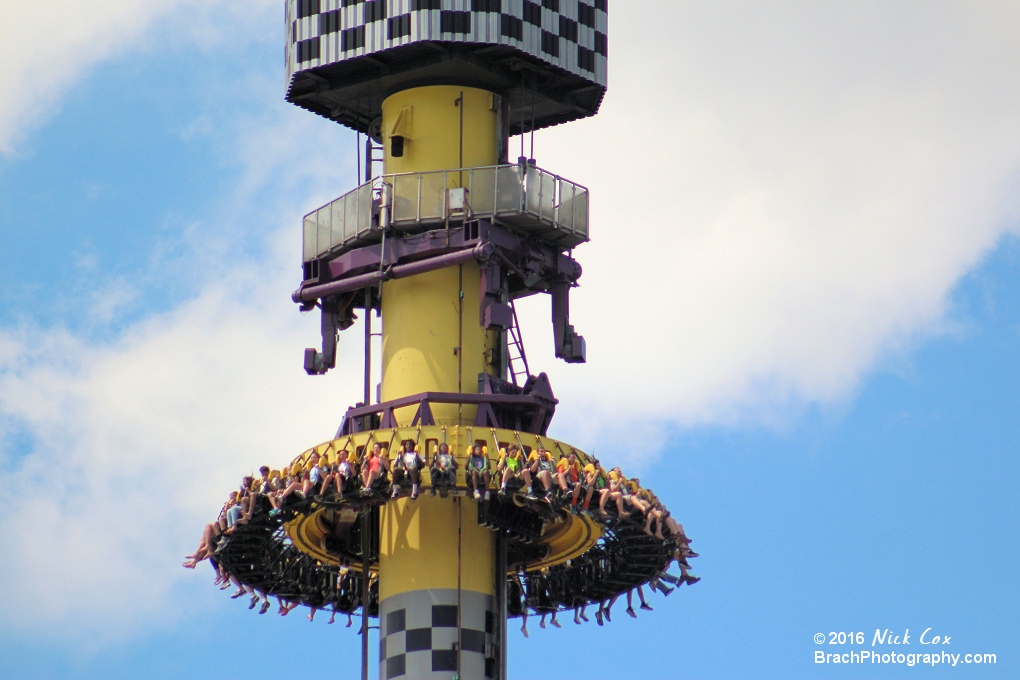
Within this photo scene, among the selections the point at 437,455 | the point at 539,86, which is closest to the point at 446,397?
the point at 437,455

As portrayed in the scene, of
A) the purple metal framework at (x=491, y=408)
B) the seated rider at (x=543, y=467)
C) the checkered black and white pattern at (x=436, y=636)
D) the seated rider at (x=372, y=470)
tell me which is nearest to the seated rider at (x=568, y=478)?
the seated rider at (x=543, y=467)

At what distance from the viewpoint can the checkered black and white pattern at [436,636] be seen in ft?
301

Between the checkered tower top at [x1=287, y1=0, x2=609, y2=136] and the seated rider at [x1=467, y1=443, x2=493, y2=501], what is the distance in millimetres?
14520

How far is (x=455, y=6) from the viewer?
317ft

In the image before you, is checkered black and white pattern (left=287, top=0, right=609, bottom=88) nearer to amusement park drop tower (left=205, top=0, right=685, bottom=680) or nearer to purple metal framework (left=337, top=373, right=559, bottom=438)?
amusement park drop tower (left=205, top=0, right=685, bottom=680)

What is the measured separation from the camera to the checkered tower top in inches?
3802

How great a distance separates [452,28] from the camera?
96.2 m

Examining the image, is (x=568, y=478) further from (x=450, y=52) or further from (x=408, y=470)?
(x=450, y=52)

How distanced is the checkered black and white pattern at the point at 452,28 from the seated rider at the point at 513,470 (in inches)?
581

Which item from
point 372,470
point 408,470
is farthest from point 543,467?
point 372,470

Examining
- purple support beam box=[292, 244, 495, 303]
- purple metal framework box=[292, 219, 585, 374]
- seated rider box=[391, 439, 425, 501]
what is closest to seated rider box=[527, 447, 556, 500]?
seated rider box=[391, 439, 425, 501]

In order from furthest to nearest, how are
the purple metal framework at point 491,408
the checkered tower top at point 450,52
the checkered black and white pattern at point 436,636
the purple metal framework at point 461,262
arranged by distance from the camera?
1. the checkered tower top at point 450,52
2. the purple metal framework at point 461,262
3. the purple metal framework at point 491,408
4. the checkered black and white pattern at point 436,636

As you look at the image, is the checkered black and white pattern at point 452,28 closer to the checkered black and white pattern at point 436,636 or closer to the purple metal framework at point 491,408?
the purple metal framework at point 491,408

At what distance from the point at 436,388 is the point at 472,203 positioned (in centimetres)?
621
